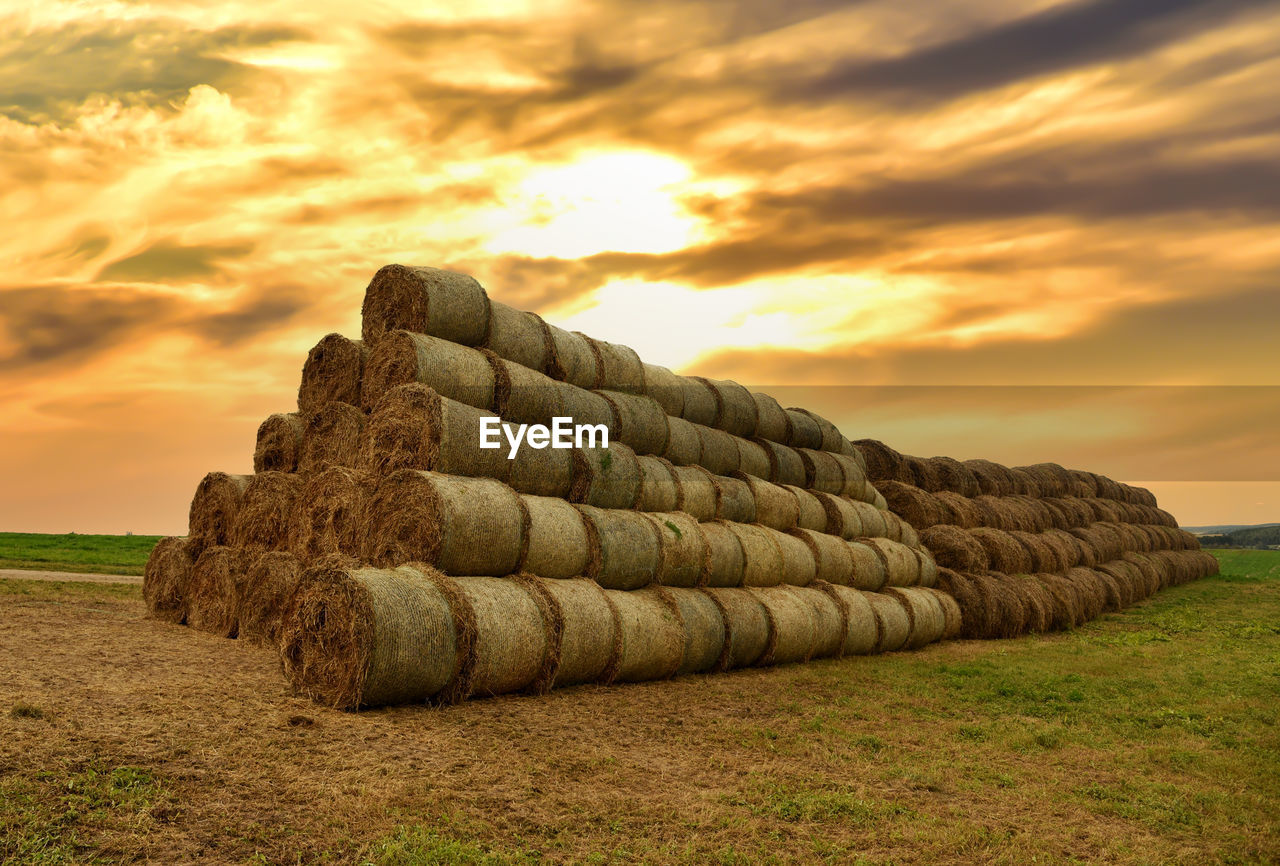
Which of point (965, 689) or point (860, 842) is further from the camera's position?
point (965, 689)

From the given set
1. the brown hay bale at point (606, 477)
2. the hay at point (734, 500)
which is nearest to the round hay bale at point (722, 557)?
the hay at point (734, 500)

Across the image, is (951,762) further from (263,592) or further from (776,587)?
(263,592)

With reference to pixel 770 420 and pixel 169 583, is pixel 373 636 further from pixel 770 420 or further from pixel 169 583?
pixel 770 420

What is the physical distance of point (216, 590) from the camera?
14.0 meters

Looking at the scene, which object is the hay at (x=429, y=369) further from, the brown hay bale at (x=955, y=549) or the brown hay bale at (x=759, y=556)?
the brown hay bale at (x=955, y=549)

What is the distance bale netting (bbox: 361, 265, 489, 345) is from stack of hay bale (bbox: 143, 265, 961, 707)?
0.03m

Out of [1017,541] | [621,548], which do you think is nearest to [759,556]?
[621,548]

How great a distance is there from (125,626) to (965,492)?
60.6 ft

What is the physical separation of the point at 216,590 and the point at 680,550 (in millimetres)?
7254

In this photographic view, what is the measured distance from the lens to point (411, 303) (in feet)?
40.1

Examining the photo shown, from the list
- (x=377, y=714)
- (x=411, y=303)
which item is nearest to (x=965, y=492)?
(x=411, y=303)

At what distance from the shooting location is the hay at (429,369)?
1131 cm

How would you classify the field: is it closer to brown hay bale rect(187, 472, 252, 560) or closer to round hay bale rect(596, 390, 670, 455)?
brown hay bale rect(187, 472, 252, 560)

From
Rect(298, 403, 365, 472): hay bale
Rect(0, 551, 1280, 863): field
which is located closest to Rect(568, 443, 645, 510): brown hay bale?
Rect(0, 551, 1280, 863): field
